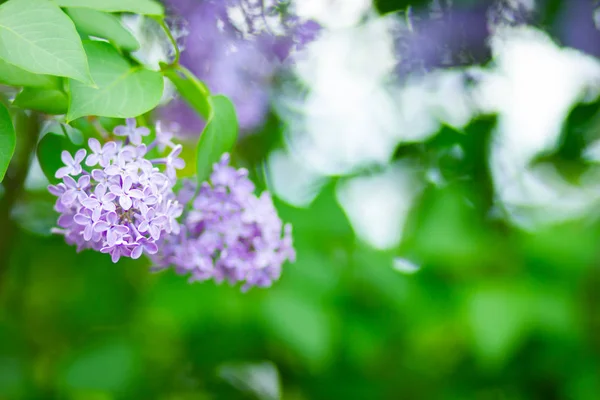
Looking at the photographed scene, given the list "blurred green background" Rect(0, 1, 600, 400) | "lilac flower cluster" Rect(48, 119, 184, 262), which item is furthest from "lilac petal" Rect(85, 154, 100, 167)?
"blurred green background" Rect(0, 1, 600, 400)

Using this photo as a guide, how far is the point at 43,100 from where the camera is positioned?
684 millimetres

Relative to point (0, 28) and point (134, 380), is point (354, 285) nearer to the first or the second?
point (134, 380)

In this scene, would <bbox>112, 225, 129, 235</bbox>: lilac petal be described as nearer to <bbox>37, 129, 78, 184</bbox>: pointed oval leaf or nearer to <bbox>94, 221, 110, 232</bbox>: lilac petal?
<bbox>94, 221, 110, 232</bbox>: lilac petal

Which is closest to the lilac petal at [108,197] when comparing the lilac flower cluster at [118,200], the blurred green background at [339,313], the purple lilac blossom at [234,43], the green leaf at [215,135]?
the lilac flower cluster at [118,200]

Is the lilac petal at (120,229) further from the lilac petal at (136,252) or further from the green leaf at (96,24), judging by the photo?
the green leaf at (96,24)

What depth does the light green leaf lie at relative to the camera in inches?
25.3

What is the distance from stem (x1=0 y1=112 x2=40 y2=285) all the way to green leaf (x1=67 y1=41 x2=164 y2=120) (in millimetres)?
589

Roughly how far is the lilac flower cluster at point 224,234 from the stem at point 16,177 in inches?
21.3

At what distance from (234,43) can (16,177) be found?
53 centimetres

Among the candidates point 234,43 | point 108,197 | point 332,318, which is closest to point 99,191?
point 108,197

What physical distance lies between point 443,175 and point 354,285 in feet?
1.51

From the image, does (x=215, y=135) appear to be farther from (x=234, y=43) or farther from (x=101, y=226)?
(x=234, y=43)

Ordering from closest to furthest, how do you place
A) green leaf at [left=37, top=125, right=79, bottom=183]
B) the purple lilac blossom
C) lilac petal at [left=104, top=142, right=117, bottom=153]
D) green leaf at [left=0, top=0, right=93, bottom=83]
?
1. green leaf at [left=0, top=0, right=93, bottom=83]
2. lilac petal at [left=104, top=142, right=117, bottom=153]
3. green leaf at [left=37, top=125, right=79, bottom=183]
4. the purple lilac blossom

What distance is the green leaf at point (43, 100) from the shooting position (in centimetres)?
68
